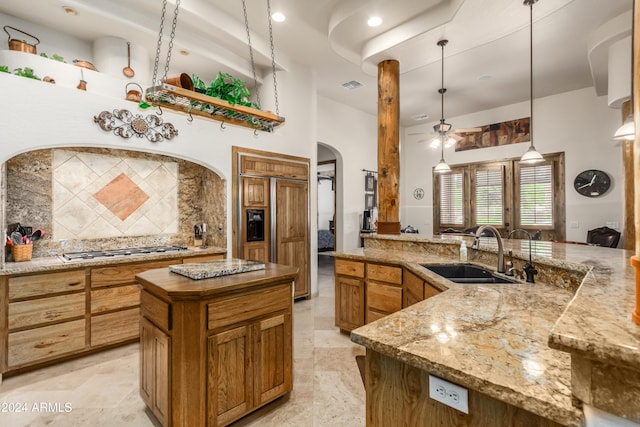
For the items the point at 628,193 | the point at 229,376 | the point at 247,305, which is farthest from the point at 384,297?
the point at 628,193

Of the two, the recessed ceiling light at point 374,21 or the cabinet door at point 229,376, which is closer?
the cabinet door at point 229,376

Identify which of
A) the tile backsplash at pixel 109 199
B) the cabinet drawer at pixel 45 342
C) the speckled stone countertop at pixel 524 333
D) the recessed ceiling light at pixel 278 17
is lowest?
the cabinet drawer at pixel 45 342

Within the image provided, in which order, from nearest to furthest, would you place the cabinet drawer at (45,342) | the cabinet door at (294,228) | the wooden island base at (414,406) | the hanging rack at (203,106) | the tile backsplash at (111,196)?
the wooden island base at (414,406), the hanging rack at (203,106), the cabinet drawer at (45,342), the tile backsplash at (111,196), the cabinet door at (294,228)

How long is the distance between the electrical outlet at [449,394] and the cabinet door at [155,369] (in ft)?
4.74

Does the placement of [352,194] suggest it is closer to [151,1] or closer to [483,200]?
[483,200]

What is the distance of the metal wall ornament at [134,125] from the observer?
3086mm

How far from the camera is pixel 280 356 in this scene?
2.14 m

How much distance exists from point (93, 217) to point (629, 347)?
14.0ft

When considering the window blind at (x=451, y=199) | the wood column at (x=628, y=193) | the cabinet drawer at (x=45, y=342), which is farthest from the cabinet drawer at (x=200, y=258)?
the window blind at (x=451, y=199)

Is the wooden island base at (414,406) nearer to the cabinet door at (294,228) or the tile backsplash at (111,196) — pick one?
the cabinet door at (294,228)

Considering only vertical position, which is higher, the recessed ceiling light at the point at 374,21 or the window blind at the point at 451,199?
the recessed ceiling light at the point at 374,21

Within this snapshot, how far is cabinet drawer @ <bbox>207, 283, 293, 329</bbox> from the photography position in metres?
1.79

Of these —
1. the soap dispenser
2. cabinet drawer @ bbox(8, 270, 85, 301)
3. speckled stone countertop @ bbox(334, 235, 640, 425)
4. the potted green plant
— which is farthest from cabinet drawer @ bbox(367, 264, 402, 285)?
the potted green plant

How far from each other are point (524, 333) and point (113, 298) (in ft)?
11.1
